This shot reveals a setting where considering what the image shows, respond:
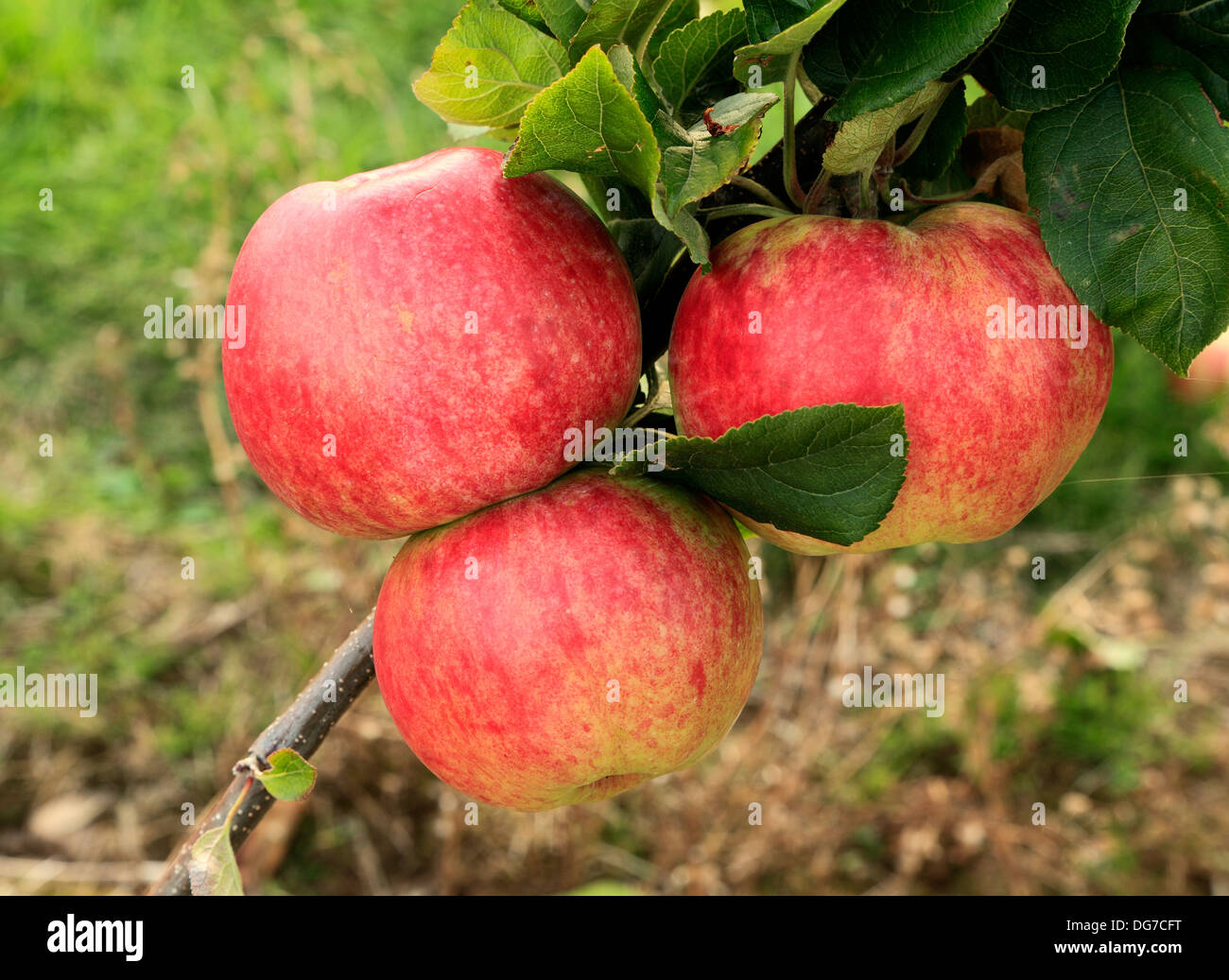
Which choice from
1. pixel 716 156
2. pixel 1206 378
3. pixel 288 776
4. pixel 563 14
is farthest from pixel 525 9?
pixel 1206 378

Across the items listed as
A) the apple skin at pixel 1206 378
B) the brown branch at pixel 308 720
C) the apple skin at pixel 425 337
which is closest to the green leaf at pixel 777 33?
the apple skin at pixel 425 337

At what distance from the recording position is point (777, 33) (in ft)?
1.45

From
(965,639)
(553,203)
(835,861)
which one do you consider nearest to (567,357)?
(553,203)

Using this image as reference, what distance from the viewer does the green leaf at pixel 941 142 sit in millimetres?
512

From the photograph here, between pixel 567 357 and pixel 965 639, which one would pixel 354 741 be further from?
pixel 567 357

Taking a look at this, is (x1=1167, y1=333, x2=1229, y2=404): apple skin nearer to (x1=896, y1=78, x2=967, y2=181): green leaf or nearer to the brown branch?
(x1=896, y1=78, x2=967, y2=181): green leaf

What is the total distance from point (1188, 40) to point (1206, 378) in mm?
1730

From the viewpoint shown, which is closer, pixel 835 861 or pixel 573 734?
pixel 573 734

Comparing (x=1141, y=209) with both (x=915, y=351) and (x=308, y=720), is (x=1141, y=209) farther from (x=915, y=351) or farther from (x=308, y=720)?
(x=308, y=720)

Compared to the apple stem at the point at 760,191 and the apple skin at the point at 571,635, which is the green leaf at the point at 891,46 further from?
the apple skin at the point at 571,635

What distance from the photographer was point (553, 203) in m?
0.50

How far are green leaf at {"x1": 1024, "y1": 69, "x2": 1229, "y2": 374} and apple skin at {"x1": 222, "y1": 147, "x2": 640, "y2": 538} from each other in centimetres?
20

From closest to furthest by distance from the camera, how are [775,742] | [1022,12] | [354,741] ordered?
1. [1022,12]
2. [354,741]
3. [775,742]

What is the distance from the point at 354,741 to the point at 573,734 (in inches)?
48.7
